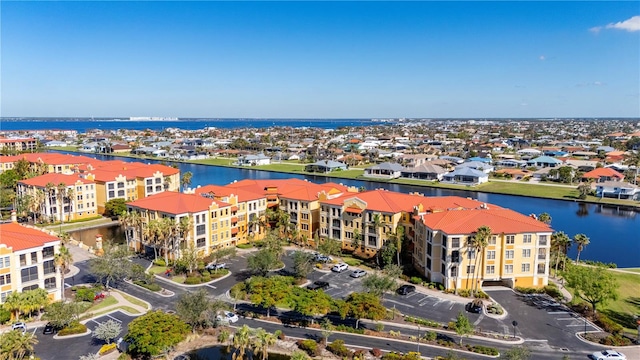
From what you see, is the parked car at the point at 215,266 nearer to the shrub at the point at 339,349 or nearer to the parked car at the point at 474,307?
the shrub at the point at 339,349

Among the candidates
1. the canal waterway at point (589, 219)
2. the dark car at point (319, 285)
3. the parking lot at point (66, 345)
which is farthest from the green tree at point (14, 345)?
the canal waterway at point (589, 219)

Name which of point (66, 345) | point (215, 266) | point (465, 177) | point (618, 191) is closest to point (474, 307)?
point (215, 266)

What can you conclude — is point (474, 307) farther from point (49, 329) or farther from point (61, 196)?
point (61, 196)

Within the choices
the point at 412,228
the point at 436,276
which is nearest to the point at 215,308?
the point at 436,276

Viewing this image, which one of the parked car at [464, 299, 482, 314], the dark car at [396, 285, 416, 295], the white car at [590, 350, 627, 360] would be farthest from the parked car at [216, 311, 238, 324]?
the white car at [590, 350, 627, 360]

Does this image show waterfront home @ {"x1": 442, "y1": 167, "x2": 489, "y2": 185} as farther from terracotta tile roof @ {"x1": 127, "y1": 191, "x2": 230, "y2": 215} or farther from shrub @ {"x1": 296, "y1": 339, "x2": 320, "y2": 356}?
shrub @ {"x1": 296, "y1": 339, "x2": 320, "y2": 356}

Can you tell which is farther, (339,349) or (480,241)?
(480,241)

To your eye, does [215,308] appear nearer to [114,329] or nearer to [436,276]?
[114,329]
